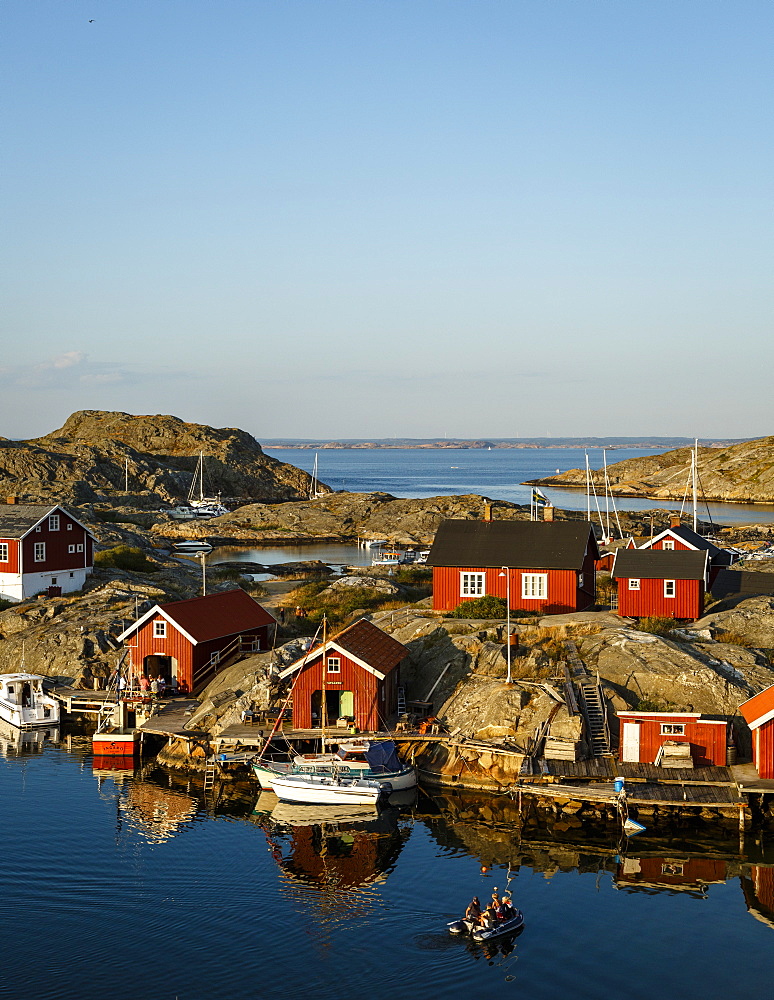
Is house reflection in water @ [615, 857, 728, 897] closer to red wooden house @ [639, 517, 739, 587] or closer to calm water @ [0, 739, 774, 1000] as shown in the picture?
calm water @ [0, 739, 774, 1000]

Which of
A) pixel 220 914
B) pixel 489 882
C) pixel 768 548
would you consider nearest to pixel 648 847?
pixel 489 882

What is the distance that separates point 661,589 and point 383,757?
65.3ft

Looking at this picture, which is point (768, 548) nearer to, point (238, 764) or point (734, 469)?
point (238, 764)

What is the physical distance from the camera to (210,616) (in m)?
50.9

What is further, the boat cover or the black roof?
the black roof

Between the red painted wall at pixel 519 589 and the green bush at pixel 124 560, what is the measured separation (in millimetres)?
32600

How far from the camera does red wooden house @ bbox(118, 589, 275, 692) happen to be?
48.7 meters

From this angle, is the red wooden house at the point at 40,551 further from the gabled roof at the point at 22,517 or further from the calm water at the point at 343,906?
the calm water at the point at 343,906

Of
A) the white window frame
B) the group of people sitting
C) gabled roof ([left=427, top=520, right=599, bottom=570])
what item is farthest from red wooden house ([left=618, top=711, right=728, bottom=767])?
the white window frame

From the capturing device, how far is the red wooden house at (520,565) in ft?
174

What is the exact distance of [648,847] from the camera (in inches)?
1298

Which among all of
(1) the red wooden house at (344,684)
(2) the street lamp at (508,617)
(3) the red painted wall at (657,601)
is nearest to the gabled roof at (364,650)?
(1) the red wooden house at (344,684)

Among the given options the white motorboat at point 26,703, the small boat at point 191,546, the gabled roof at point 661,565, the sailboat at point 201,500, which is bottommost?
the white motorboat at point 26,703

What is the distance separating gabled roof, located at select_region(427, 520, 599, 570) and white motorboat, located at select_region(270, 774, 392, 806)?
18.6m
